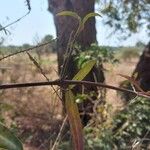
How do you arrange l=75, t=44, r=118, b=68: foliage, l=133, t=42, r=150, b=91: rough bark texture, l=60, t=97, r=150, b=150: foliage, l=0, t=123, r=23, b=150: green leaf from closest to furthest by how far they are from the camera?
l=0, t=123, r=23, b=150: green leaf < l=60, t=97, r=150, b=150: foliage < l=75, t=44, r=118, b=68: foliage < l=133, t=42, r=150, b=91: rough bark texture

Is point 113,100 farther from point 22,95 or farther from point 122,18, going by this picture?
point 122,18

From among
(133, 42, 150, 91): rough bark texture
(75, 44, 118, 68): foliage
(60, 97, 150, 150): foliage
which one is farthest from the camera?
(133, 42, 150, 91): rough bark texture

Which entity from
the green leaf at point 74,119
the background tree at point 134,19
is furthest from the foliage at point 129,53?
the green leaf at point 74,119

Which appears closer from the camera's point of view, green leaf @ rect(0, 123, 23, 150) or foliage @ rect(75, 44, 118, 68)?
green leaf @ rect(0, 123, 23, 150)

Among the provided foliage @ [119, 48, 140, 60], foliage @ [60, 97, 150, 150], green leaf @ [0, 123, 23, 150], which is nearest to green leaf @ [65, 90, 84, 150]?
green leaf @ [0, 123, 23, 150]

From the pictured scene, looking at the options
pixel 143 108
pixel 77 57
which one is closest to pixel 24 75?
pixel 77 57

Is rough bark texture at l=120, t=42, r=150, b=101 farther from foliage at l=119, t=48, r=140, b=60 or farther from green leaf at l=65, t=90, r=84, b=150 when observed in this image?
foliage at l=119, t=48, r=140, b=60

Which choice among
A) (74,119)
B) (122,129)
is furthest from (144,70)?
(74,119)

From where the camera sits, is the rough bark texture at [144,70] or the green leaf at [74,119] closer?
the green leaf at [74,119]

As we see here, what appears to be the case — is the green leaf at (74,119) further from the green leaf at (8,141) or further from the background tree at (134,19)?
the background tree at (134,19)

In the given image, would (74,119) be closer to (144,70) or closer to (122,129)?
(122,129)
